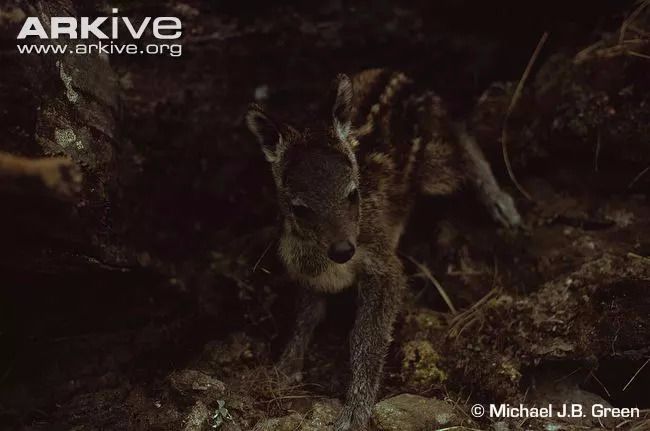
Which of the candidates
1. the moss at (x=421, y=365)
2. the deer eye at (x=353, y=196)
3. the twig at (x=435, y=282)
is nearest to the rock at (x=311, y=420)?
the moss at (x=421, y=365)

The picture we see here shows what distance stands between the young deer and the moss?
15 centimetres

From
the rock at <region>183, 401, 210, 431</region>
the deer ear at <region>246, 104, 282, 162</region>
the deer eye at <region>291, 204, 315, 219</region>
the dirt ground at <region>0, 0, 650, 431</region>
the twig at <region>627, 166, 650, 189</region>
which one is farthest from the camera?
the twig at <region>627, 166, 650, 189</region>

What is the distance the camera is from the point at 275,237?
13.8ft

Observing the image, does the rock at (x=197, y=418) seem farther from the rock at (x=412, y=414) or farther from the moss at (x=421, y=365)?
the moss at (x=421, y=365)

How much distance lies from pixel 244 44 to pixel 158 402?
2.58 meters

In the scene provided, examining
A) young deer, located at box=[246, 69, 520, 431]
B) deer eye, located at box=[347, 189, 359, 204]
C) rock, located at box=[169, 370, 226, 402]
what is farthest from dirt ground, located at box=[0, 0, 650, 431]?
deer eye, located at box=[347, 189, 359, 204]

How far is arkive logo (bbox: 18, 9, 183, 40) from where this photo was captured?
3.10 meters

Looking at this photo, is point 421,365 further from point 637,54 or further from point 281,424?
point 637,54

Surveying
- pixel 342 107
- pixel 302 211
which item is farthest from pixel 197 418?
pixel 342 107

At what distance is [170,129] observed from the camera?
4.45 meters

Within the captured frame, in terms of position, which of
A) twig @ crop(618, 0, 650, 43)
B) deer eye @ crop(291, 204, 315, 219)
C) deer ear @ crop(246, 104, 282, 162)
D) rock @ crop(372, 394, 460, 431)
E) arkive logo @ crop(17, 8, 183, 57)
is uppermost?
arkive logo @ crop(17, 8, 183, 57)

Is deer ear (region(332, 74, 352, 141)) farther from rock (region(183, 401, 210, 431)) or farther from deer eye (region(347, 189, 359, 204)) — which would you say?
rock (region(183, 401, 210, 431))

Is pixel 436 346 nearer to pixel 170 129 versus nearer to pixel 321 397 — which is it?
pixel 321 397

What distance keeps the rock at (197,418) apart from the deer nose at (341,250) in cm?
106
